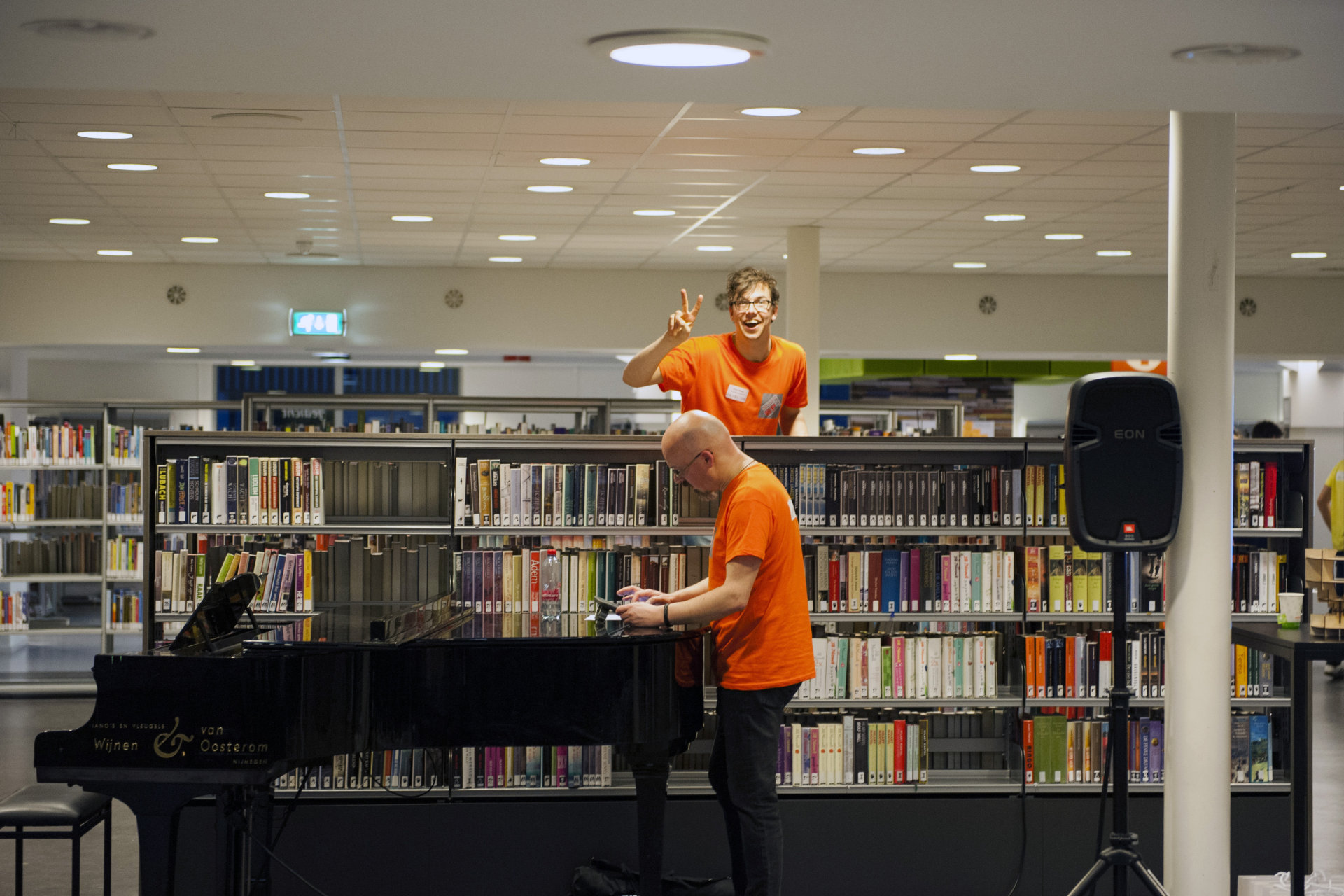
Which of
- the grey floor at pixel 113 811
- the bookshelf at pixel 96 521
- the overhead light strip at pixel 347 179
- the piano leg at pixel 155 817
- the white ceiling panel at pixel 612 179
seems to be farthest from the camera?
the bookshelf at pixel 96 521

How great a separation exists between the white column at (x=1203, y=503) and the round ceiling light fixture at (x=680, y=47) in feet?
5.88

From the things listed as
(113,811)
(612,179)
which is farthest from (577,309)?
(113,811)

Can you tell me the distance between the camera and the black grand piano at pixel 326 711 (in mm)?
3592

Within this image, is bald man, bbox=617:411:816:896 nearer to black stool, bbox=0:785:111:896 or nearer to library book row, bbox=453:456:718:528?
library book row, bbox=453:456:718:528

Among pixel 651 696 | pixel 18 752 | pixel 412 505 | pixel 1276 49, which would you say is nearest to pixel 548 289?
pixel 18 752

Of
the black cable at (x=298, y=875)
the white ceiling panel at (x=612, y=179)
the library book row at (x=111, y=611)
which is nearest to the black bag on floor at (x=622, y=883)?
the black cable at (x=298, y=875)

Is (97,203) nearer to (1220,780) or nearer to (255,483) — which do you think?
(255,483)

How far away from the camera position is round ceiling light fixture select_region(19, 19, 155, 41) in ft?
9.22

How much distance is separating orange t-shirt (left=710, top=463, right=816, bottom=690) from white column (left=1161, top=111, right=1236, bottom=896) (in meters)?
1.22

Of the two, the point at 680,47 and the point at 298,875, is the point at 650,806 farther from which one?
the point at 680,47

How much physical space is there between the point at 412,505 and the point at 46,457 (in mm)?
6145

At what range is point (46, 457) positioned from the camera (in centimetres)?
1015

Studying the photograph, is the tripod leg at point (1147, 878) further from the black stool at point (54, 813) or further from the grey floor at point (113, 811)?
the black stool at point (54, 813)

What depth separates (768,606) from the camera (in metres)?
4.07
